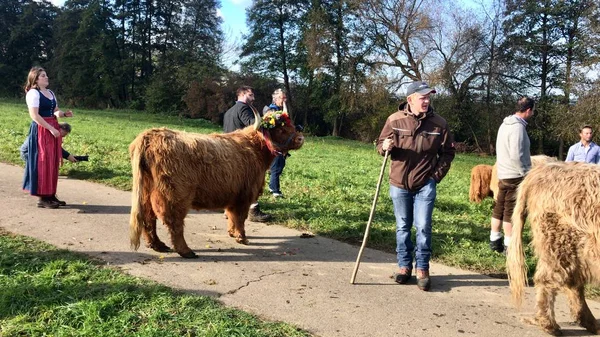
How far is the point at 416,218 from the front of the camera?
505 centimetres

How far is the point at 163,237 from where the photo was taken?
20.7ft

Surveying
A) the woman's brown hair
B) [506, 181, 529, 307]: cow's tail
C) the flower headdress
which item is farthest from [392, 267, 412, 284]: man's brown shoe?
the woman's brown hair

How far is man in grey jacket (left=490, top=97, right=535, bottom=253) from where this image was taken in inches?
241

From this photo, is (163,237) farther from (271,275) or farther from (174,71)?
(174,71)

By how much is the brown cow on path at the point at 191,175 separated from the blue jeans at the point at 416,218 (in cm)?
211

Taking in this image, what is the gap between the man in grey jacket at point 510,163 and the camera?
6.11m

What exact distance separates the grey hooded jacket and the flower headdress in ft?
9.99

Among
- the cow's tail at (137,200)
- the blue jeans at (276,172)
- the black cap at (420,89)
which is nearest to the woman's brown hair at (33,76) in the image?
the cow's tail at (137,200)

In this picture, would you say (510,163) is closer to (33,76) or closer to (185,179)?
(185,179)

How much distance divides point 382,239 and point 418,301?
2061 millimetres

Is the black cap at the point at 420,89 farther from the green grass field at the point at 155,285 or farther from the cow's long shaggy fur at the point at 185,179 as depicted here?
A: the cow's long shaggy fur at the point at 185,179

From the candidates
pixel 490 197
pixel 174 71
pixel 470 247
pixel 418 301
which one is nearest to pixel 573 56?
pixel 490 197

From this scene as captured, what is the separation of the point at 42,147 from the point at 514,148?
7.02m

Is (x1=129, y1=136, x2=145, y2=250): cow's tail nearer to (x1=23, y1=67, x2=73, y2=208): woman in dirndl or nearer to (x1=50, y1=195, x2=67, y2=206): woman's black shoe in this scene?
(x1=23, y1=67, x2=73, y2=208): woman in dirndl
